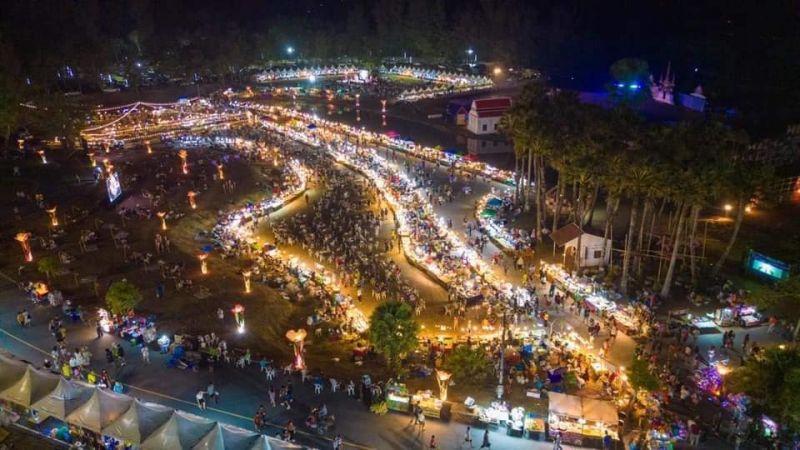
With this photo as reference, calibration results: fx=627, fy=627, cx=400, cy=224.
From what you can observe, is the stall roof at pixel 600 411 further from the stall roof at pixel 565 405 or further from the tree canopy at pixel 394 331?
the tree canopy at pixel 394 331

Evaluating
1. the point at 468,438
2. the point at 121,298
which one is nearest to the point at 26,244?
the point at 121,298

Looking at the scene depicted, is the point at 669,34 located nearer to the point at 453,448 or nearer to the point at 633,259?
the point at 633,259

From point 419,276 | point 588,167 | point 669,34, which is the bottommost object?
→ point 419,276

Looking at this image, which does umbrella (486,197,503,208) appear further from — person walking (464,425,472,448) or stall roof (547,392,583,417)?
person walking (464,425,472,448)

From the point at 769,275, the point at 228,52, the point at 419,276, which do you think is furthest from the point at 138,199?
the point at 228,52

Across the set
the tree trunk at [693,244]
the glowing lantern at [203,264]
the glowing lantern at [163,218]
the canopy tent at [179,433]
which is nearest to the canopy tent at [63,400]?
the canopy tent at [179,433]
